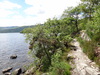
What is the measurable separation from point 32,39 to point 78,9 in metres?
26.3

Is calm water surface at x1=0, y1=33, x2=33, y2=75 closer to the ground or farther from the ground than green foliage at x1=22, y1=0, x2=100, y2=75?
closer to the ground

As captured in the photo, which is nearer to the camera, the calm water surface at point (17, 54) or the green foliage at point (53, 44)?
the green foliage at point (53, 44)

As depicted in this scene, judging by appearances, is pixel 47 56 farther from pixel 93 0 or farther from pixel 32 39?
pixel 93 0

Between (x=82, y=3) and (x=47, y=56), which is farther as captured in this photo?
(x=82, y=3)

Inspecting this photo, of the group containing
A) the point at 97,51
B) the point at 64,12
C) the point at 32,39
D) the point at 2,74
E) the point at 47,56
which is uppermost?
the point at 64,12

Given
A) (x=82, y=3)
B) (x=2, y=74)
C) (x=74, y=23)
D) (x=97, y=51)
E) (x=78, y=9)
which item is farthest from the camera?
(x=74, y=23)

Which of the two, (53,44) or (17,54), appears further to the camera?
(17,54)

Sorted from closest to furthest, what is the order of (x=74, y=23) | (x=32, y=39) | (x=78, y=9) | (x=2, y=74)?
(x=32, y=39)
(x=2, y=74)
(x=78, y=9)
(x=74, y=23)

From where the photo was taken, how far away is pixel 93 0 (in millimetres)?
30031

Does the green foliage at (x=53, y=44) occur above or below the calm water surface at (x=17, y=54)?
above

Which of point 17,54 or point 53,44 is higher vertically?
point 53,44

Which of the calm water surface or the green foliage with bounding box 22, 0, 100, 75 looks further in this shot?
the calm water surface

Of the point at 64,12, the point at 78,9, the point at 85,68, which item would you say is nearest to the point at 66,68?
the point at 85,68

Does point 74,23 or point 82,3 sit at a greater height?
point 82,3
